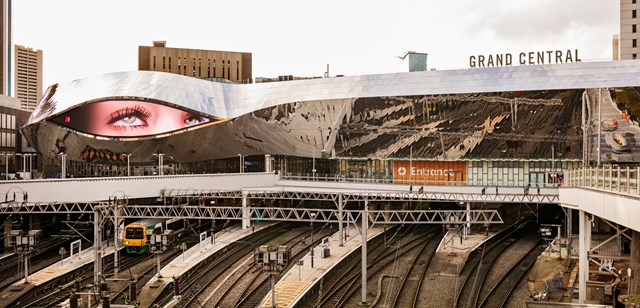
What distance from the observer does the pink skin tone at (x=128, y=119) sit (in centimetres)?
6769

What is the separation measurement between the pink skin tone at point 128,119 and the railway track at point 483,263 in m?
32.9

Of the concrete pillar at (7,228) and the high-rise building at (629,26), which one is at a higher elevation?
the high-rise building at (629,26)

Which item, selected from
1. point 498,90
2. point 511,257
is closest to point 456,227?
point 511,257

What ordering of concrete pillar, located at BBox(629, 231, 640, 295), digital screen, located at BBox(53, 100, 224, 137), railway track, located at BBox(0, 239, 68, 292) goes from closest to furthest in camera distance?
1. concrete pillar, located at BBox(629, 231, 640, 295)
2. railway track, located at BBox(0, 239, 68, 292)
3. digital screen, located at BBox(53, 100, 224, 137)

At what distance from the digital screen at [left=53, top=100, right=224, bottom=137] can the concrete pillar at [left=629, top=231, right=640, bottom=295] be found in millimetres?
52213

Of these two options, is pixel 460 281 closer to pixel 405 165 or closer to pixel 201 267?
pixel 201 267

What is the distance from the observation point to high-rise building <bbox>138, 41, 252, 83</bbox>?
16100cm

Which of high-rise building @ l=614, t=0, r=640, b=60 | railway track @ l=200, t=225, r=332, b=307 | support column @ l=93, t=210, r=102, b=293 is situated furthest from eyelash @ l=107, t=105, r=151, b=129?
high-rise building @ l=614, t=0, r=640, b=60

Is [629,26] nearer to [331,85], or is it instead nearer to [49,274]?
[331,85]

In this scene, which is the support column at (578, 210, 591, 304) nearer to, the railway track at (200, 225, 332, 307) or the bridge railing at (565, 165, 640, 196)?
the bridge railing at (565, 165, 640, 196)

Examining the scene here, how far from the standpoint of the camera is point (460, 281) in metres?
36.8

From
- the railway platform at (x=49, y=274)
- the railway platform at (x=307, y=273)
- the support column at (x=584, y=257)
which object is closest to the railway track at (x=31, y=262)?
the railway platform at (x=49, y=274)

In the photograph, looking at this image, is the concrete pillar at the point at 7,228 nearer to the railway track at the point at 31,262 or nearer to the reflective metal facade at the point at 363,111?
the railway track at the point at 31,262

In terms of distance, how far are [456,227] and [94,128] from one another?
38.9m
